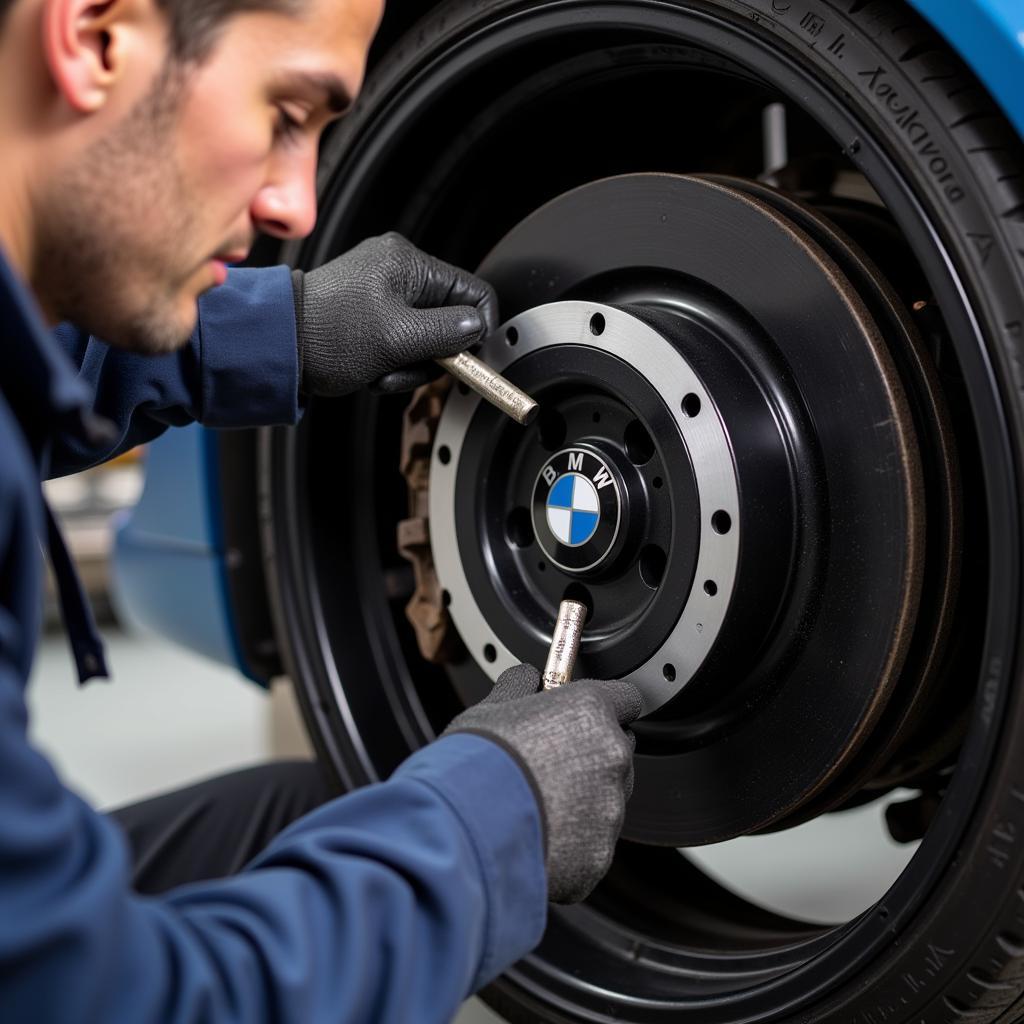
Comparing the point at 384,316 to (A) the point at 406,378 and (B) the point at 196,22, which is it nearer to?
(A) the point at 406,378

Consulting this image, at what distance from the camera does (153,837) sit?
1.34 m

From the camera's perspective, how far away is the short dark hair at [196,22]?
60 cm

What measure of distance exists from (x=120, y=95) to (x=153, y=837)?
973 mm

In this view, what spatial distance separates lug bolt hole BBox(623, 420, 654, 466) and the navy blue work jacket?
10.8 inches

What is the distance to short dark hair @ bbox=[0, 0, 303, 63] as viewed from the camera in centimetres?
60

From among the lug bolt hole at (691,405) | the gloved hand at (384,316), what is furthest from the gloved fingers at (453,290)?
the lug bolt hole at (691,405)

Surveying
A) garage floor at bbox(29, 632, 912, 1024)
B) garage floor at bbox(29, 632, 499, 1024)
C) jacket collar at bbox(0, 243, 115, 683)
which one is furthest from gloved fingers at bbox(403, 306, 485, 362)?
garage floor at bbox(29, 632, 499, 1024)

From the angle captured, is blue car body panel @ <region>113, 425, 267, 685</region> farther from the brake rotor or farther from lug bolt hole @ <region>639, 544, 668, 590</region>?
lug bolt hole @ <region>639, 544, 668, 590</region>

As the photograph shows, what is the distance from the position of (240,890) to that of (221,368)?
530 mm

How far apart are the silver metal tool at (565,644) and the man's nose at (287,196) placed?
0.34 metres

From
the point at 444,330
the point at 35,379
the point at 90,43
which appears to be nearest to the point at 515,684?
the point at 444,330

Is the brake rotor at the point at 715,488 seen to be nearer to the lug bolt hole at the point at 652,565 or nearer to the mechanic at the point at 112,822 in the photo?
the lug bolt hole at the point at 652,565

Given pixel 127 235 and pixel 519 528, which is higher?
pixel 127 235

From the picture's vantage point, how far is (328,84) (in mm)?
668
